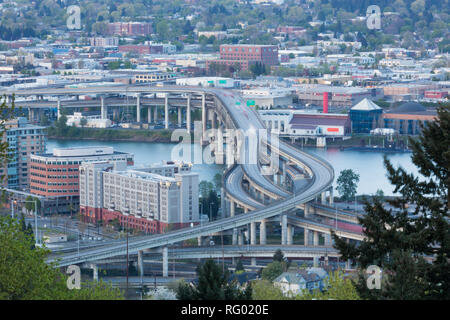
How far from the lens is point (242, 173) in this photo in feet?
30.9

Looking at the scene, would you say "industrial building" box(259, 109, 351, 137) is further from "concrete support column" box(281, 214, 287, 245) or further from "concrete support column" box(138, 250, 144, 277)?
"concrete support column" box(138, 250, 144, 277)

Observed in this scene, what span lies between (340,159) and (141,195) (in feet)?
13.3

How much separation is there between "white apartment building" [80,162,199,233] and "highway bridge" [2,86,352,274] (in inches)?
11.5

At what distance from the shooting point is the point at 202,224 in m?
7.23

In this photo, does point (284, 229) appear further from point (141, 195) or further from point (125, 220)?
point (125, 220)

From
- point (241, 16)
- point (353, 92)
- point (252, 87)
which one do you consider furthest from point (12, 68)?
point (241, 16)

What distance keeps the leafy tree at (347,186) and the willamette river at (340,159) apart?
118 mm

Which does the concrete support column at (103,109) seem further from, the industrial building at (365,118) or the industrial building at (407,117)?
the industrial building at (407,117)

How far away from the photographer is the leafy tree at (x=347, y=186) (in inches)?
343

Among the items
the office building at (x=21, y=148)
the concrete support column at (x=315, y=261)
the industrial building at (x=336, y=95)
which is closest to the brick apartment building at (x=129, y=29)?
the industrial building at (x=336, y=95)

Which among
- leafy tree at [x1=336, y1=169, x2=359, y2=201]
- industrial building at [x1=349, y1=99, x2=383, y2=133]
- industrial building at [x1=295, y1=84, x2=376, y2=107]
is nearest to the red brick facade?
leafy tree at [x1=336, y1=169, x2=359, y2=201]

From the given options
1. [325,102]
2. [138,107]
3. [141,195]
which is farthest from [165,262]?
[138,107]

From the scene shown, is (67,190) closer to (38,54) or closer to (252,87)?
(252,87)

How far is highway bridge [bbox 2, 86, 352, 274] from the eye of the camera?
6730 millimetres
